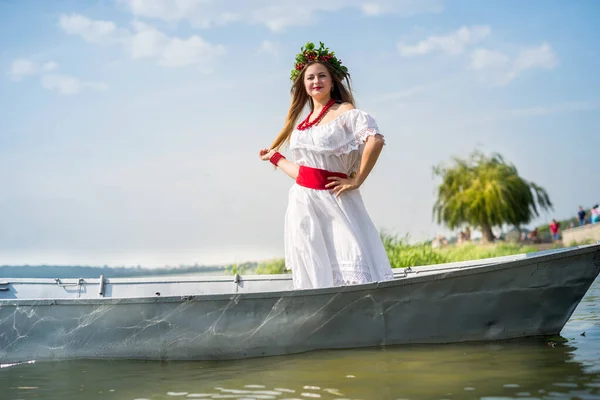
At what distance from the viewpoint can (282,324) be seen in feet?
14.4

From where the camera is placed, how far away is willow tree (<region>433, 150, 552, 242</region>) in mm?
26047

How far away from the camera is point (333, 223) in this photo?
464 cm

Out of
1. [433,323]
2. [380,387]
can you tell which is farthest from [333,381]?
[433,323]

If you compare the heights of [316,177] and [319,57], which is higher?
[319,57]

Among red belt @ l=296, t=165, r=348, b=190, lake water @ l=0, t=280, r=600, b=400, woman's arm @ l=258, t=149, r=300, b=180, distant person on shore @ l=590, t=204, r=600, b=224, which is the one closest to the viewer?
lake water @ l=0, t=280, r=600, b=400

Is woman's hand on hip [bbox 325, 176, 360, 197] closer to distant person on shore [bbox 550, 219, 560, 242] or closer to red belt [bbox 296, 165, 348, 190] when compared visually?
red belt [bbox 296, 165, 348, 190]

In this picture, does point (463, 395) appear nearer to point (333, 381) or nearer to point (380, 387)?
point (380, 387)

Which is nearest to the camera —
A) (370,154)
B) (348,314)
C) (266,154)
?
A: (348,314)

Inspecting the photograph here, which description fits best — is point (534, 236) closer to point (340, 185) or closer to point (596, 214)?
point (596, 214)

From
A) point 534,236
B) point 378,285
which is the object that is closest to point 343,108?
point 378,285

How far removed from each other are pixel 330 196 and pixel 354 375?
1.30 m

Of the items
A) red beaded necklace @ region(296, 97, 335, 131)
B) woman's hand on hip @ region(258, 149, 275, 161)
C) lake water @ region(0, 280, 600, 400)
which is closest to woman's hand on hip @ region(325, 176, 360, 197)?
red beaded necklace @ region(296, 97, 335, 131)

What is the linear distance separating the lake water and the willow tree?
21917 mm

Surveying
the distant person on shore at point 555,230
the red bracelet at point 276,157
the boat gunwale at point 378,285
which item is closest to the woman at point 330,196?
the red bracelet at point 276,157
